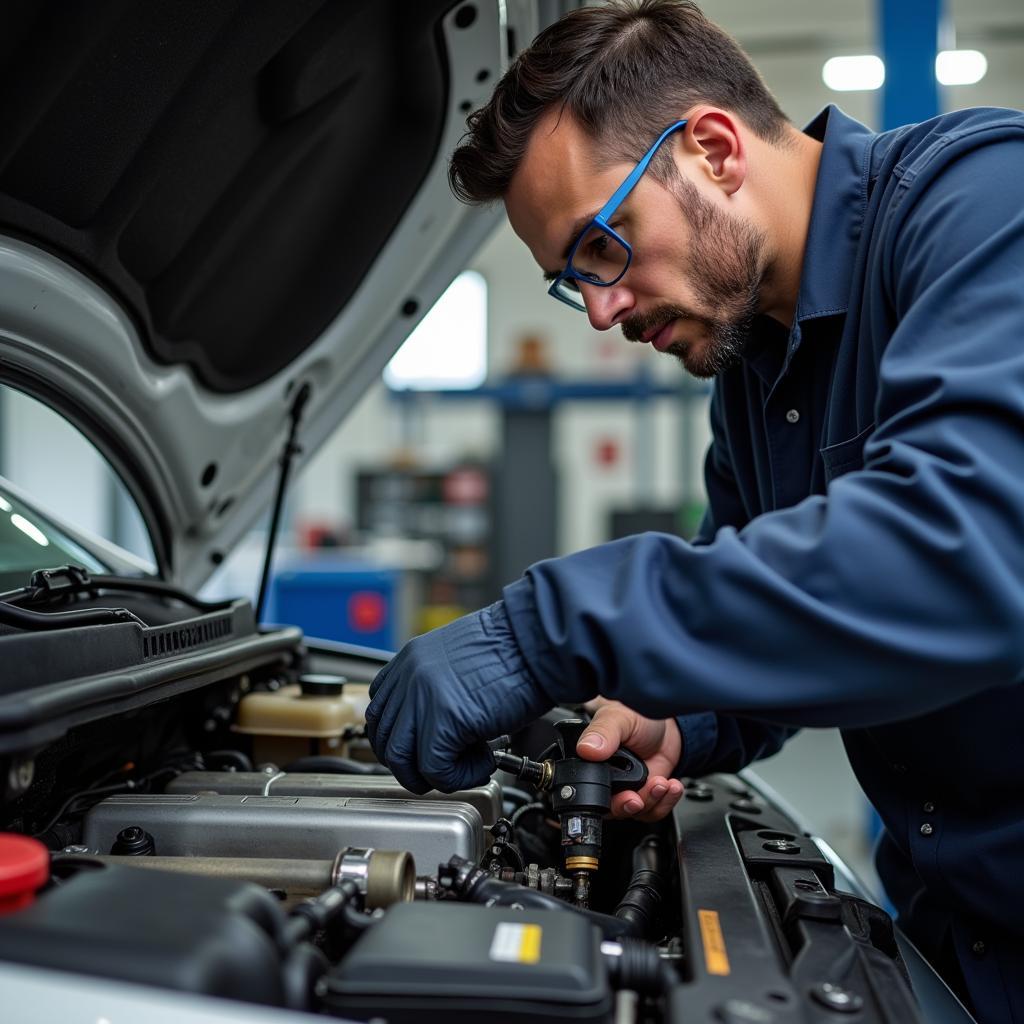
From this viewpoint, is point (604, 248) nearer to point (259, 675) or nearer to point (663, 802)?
point (663, 802)

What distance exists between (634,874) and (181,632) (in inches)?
23.0

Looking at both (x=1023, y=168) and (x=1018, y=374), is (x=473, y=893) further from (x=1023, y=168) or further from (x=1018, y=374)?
(x=1023, y=168)

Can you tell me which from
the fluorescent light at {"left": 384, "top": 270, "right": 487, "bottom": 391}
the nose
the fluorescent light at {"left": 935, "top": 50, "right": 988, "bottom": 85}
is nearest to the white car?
the nose

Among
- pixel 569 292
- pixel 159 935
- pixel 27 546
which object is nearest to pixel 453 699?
pixel 159 935

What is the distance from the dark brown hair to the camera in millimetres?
1095

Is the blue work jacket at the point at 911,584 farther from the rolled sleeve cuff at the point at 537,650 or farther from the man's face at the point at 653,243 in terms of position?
the man's face at the point at 653,243

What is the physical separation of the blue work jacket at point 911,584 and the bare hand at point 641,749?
24 cm

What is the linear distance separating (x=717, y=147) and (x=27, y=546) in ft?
3.40

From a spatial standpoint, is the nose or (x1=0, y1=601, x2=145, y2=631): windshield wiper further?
the nose

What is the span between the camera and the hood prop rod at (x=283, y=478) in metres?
1.60

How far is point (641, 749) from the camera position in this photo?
1.24 meters

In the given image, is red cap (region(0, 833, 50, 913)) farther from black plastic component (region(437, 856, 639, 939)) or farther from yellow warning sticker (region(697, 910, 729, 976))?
yellow warning sticker (region(697, 910, 729, 976))

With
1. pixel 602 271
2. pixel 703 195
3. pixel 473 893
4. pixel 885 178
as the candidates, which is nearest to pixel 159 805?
pixel 473 893

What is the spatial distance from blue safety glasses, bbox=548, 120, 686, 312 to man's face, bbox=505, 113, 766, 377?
10 mm
